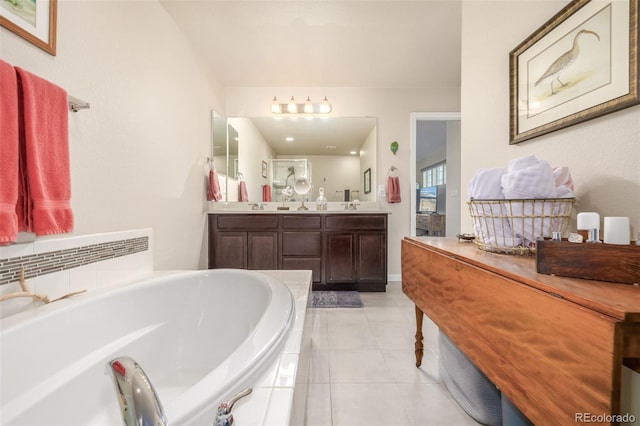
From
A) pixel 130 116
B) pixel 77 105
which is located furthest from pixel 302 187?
pixel 77 105

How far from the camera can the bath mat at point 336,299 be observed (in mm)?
2477

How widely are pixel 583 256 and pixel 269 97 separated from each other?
10.8 ft

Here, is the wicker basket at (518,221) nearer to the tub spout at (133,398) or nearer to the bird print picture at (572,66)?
the bird print picture at (572,66)

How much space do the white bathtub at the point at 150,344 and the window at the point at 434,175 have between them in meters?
6.10

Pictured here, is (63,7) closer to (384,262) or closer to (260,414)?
(260,414)

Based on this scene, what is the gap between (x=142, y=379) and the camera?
14.7 inches

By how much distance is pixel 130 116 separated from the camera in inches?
62.7

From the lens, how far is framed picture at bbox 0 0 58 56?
96cm

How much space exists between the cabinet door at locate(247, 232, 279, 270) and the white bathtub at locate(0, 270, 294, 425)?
1.33 metres

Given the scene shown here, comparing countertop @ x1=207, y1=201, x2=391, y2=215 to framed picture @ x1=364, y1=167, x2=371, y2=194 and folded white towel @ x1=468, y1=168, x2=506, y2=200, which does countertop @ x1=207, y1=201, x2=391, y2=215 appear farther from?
folded white towel @ x1=468, y1=168, x2=506, y2=200

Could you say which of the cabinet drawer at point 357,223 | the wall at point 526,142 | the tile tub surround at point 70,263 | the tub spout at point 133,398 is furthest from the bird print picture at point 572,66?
the tile tub surround at point 70,263

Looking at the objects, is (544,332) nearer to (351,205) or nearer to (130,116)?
(130,116)

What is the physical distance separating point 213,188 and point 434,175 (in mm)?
5918

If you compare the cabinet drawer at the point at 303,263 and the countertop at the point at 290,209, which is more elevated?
the countertop at the point at 290,209
